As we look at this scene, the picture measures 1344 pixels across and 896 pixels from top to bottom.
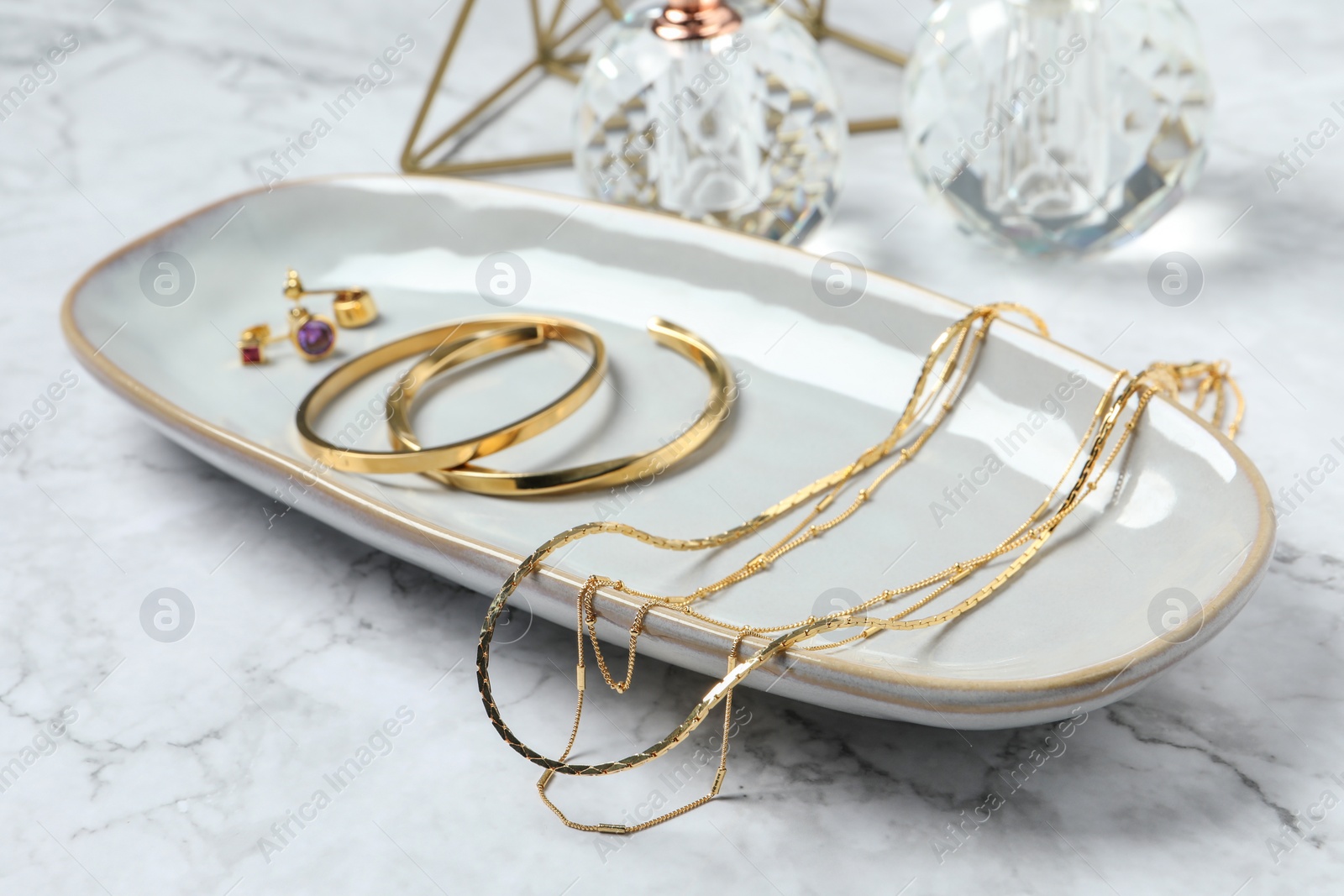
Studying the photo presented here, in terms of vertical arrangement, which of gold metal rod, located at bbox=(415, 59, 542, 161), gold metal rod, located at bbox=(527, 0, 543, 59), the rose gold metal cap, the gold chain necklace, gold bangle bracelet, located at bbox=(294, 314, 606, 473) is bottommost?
gold metal rod, located at bbox=(415, 59, 542, 161)

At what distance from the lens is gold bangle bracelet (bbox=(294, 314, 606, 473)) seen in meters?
0.77

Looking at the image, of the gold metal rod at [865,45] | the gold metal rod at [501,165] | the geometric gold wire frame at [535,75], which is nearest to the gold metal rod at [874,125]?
the geometric gold wire frame at [535,75]

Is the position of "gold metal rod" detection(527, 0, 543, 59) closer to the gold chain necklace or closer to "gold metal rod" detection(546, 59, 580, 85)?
"gold metal rod" detection(546, 59, 580, 85)

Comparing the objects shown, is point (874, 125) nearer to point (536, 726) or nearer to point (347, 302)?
point (347, 302)

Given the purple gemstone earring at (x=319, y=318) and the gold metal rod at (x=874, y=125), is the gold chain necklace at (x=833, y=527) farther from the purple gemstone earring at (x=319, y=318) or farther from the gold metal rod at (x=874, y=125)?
the gold metal rod at (x=874, y=125)

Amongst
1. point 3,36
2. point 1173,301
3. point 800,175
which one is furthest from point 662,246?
point 3,36

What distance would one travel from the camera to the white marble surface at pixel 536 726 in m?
0.60

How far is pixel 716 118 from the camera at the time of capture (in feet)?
3.24

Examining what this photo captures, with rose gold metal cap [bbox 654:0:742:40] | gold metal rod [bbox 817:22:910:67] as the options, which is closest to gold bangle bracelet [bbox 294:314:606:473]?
rose gold metal cap [bbox 654:0:742:40]

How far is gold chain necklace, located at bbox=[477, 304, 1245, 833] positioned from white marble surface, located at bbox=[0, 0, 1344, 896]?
1.2 inches

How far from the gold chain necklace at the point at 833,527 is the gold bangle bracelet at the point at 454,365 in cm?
12

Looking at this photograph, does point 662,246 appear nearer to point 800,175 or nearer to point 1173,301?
point 800,175

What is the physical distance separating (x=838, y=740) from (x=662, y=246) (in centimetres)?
43

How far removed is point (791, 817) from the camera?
61cm
